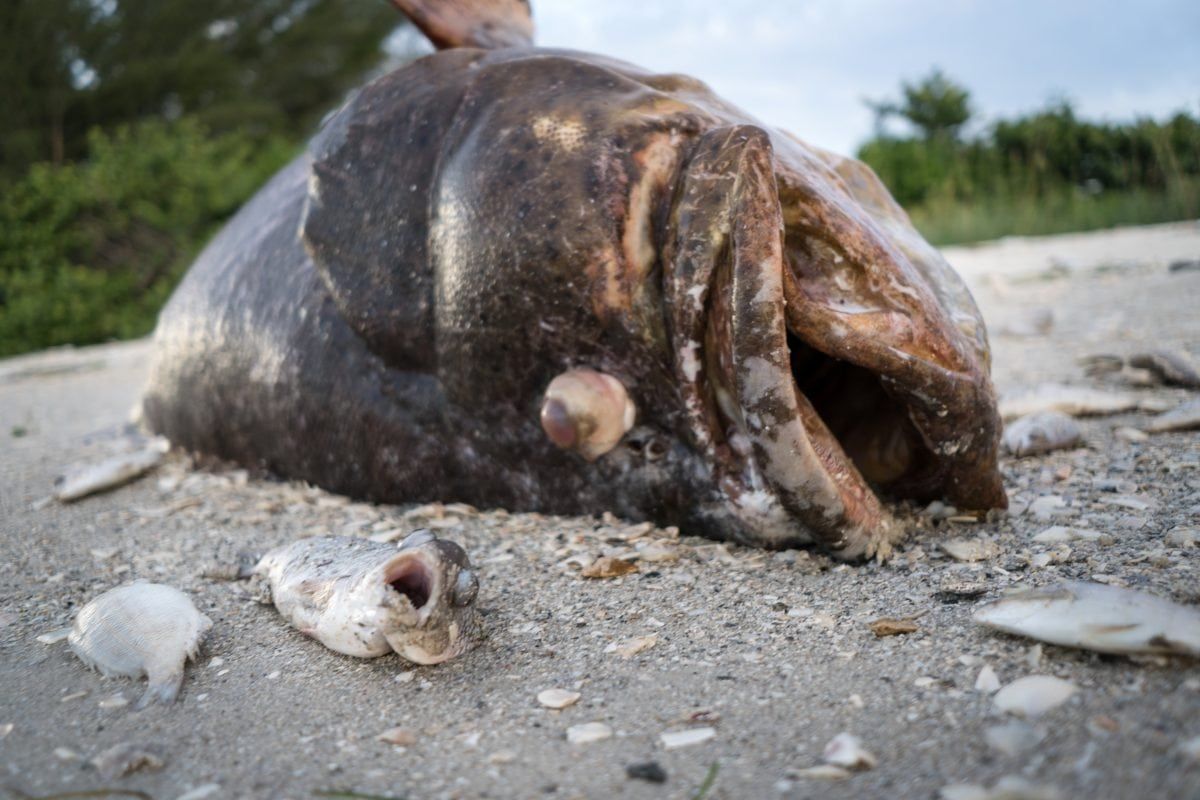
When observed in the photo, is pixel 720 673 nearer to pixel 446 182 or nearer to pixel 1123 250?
pixel 446 182

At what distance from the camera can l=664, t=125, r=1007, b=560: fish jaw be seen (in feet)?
5.27

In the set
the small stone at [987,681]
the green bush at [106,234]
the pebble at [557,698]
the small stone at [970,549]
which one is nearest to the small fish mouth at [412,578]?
the pebble at [557,698]

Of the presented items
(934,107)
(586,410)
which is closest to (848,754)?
(586,410)

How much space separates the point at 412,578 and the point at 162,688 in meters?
0.42

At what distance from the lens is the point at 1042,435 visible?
2326mm

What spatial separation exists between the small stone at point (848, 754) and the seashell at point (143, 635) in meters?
0.98

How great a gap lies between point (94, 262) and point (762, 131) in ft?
35.6

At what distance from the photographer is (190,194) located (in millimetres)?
10391

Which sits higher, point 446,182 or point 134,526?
point 446,182

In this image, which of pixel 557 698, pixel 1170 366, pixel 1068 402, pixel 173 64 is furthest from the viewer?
pixel 173 64

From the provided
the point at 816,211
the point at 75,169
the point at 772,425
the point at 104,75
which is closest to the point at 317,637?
the point at 772,425

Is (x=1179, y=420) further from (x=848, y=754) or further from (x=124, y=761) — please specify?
(x=124, y=761)

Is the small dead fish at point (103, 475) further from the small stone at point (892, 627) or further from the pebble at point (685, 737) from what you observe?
the small stone at point (892, 627)

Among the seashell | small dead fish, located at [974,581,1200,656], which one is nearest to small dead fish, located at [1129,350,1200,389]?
small dead fish, located at [974,581,1200,656]
